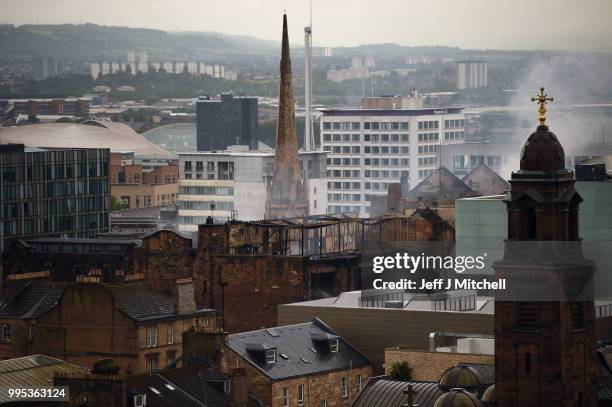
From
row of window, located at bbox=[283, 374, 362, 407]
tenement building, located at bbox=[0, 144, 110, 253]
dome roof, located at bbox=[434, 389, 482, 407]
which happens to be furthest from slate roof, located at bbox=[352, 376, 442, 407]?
tenement building, located at bbox=[0, 144, 110, 253]

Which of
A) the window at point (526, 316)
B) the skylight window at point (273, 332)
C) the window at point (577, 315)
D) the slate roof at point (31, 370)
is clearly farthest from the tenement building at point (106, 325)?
the window at point (577, 315)

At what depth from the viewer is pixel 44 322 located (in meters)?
103

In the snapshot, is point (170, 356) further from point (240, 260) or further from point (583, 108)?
point (583, 108)

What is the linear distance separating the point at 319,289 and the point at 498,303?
41.7 m

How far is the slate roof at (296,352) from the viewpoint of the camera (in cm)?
9006

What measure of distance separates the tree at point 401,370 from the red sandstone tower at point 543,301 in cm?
1340

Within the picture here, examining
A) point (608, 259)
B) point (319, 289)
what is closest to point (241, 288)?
point (319, 289)

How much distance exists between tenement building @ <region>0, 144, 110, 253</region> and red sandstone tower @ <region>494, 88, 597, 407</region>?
285 ft

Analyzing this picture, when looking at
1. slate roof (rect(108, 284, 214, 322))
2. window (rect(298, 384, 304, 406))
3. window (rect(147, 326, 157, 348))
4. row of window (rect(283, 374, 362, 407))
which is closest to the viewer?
row of window (rect(283, 374, 362, 407))

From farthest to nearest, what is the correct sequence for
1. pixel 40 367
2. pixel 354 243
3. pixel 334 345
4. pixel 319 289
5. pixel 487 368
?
1. pixel 354 243
2. pixel 319 289
3. pixel 334 345
4. pixel 40 367
5. pixel 487 368

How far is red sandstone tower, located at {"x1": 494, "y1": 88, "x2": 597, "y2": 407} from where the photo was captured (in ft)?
239

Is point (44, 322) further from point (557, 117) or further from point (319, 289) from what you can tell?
point (557, 117)

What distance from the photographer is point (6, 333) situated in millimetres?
104188

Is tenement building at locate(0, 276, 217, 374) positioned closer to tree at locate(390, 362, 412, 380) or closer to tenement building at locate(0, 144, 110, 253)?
tree at locate(390, 362, 412, 380)
